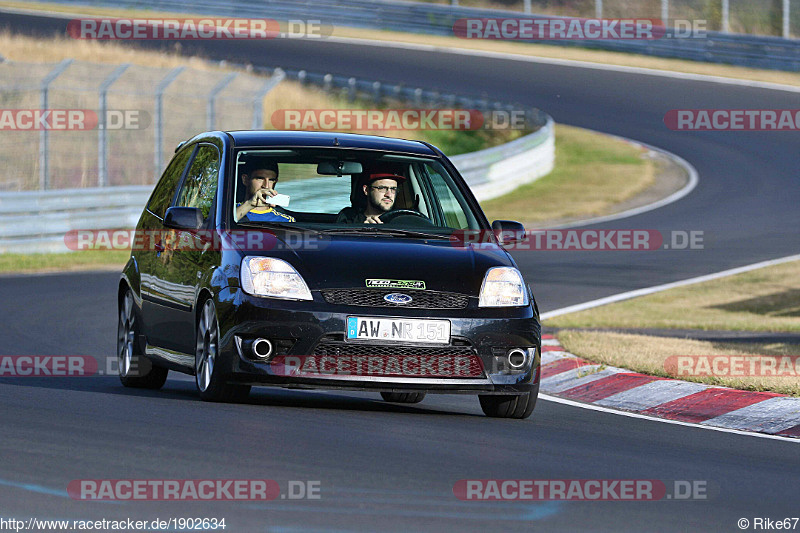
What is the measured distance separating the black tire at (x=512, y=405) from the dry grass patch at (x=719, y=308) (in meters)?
6.28

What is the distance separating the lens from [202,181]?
9742 mm

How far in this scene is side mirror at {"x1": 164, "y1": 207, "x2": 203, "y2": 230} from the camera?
8.98 m

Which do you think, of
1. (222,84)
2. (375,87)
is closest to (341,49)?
(375,87)

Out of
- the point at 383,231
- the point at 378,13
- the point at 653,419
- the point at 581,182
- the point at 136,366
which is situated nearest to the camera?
the point at 383,231

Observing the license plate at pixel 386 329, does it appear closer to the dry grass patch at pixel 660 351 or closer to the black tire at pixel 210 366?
the black tire at pixel 210 366

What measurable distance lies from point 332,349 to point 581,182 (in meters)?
24.0

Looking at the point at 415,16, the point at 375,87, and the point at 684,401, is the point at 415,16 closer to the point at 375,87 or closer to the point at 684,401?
the point at 375,87

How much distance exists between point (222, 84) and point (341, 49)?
2396cm

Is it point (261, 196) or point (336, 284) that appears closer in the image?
point (336, 284)

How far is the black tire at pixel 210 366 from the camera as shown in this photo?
8.54 metres

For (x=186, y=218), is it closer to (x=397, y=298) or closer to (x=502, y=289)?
(x=397, y=298)

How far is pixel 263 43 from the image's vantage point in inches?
1848

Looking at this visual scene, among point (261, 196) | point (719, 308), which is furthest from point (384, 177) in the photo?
point (719, 308)

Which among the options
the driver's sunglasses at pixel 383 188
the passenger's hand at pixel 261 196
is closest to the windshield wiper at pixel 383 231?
the driver's sunglasses at pixel 383 188
